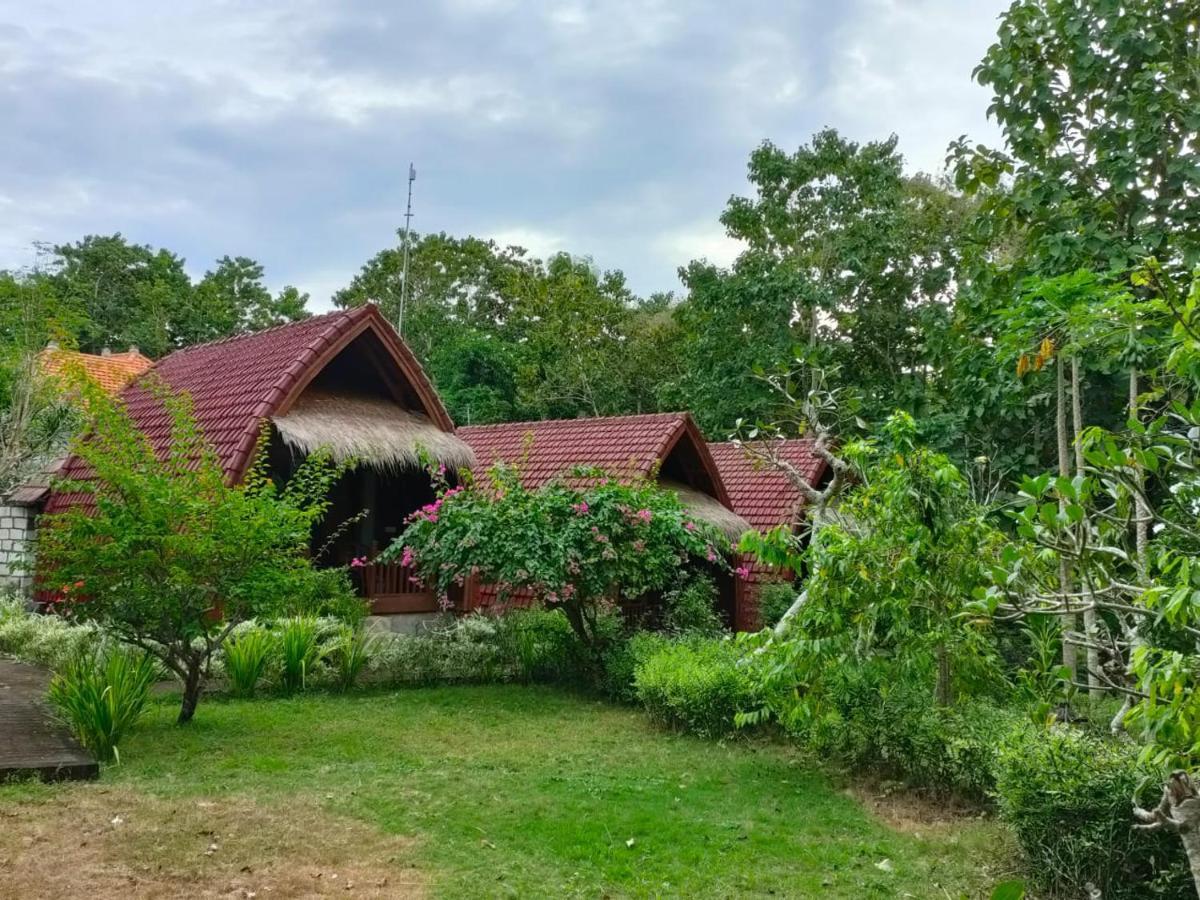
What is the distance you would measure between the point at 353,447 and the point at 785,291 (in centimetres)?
984

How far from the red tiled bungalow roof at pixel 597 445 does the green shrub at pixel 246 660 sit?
13.6 feet

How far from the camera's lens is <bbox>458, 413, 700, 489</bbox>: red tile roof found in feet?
42.6

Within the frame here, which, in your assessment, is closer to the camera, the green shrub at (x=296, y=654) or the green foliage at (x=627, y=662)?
the green shrub at (x=296, y=654)

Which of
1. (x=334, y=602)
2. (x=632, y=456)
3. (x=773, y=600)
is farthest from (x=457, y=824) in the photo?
(x=773, y=600)

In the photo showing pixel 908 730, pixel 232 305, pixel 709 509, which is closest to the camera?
pixel 908 730

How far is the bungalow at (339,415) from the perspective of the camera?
439 inches

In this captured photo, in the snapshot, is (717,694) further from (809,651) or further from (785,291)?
(785,291)

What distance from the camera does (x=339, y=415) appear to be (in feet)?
39.2

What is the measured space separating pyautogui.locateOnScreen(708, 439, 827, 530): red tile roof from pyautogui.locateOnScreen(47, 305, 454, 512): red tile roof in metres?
5.36

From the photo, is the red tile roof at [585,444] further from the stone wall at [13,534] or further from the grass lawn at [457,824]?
the stone wall at [13,534]

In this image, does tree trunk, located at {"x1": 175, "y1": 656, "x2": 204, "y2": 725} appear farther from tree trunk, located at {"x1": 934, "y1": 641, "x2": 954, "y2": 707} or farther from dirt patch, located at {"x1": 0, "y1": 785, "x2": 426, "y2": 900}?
tree trunk, located at {"x1": 934, "y1": 641, "x2": 954, "y2": 707}

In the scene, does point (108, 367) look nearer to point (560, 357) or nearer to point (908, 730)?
point (560, 357)

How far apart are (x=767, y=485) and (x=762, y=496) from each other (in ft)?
0.86

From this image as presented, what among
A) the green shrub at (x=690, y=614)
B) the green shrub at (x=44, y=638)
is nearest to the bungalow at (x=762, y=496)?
the green shrub at (x=690, y=614)
